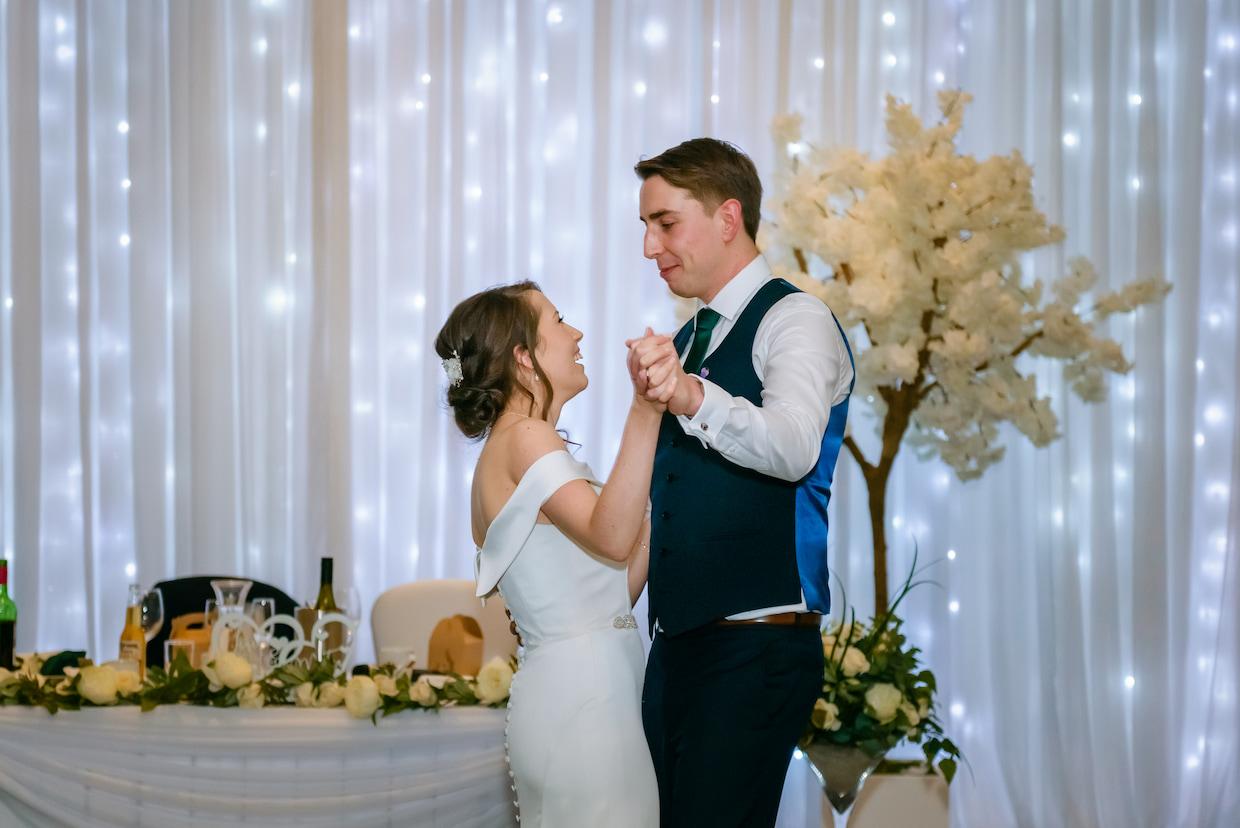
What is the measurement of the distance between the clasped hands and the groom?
6 centimetres

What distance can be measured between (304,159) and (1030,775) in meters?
3.43

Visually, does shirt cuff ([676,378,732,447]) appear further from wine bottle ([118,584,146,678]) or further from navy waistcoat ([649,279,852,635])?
wine bottle ([118,584,146,678])

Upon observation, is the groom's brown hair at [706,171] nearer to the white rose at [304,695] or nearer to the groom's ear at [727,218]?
the groom's ear at [727,218]

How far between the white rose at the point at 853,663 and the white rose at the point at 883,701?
0.05 meters

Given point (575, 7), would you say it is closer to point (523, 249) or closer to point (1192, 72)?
point (523, 249)

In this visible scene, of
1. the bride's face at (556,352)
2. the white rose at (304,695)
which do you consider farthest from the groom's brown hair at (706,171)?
the white rose at (304,695)

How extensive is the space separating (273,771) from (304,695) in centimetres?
14

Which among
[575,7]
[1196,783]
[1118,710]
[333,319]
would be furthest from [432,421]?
[1196,783]

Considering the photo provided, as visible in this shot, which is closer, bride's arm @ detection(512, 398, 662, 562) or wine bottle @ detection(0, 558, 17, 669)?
bride's arm @ detection(512, 398, 662, 562)

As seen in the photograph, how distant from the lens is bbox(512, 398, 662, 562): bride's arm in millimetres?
1854

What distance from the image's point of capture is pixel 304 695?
2416 millimetres

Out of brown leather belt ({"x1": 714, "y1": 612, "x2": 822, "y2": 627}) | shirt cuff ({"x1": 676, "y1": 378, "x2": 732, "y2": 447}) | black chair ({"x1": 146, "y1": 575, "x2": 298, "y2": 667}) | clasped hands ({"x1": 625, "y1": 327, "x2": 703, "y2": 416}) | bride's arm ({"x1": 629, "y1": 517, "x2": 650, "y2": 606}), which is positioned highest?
clasped hands ({"x1": 625, "y1": 327, "x2": 703, "y2": 416})

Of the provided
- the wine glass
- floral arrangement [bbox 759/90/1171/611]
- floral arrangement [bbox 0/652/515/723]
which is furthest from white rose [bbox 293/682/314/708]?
floral arrangement [bbox 759/90/1171/611]

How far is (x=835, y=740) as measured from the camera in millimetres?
2551
